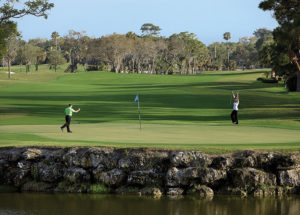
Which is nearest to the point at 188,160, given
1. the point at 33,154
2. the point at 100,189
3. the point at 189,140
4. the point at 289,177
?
the point at 100,189

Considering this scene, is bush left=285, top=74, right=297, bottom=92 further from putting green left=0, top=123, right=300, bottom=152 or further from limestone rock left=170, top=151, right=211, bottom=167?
limestone rock left=170, top=151, right=211, bottom=167

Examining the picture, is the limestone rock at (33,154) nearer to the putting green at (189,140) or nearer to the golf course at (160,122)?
the golf course at (160,122)

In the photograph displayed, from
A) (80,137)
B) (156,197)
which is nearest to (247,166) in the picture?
(156,197)

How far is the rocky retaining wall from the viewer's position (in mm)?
18219

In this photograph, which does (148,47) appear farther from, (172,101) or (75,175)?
(75,175)

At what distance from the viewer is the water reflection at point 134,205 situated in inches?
627

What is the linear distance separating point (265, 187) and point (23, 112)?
3538 cm

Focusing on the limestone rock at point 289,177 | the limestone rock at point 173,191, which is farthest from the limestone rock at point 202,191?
the limestone rock at point 289,177

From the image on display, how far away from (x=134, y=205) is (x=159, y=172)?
2.05 m

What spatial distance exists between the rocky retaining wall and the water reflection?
0.57m

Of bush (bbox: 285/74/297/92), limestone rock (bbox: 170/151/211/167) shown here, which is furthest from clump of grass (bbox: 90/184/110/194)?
bush (bbox: 285/74/297/92)

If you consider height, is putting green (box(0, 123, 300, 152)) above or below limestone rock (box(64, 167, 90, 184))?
above

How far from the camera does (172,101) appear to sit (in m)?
61.8

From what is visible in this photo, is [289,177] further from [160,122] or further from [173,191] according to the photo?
[160,122]
